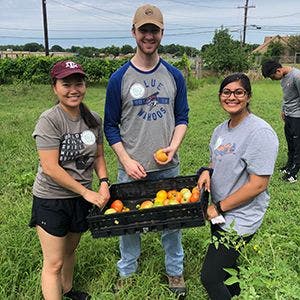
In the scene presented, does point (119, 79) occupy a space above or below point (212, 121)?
above

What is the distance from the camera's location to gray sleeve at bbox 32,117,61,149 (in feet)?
8.39

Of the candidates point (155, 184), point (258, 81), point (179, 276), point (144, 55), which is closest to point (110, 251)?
point (179, 276)

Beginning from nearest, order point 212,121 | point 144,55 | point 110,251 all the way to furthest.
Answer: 1. point 144,55
2. point 110,251
3. point 212,121

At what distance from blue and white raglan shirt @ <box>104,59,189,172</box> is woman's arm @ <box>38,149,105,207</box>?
0.51m

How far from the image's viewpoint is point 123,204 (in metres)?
2.99

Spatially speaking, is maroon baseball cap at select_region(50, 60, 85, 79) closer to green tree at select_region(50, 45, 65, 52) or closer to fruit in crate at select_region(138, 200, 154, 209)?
fruit in crate at select_region(138, 200, 154, 209)

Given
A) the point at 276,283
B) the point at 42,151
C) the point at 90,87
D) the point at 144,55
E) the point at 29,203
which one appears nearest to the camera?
the point at 276,283

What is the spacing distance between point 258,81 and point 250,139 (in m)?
24.0

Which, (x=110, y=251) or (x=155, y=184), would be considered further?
(x=110, y=251)

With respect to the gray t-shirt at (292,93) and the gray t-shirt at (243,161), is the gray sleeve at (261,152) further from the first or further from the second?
the gray t-shirt at (292,93)

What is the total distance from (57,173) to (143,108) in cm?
77

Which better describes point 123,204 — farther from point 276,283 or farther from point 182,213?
point 276,283

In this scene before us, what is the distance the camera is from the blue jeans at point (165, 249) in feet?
10.4

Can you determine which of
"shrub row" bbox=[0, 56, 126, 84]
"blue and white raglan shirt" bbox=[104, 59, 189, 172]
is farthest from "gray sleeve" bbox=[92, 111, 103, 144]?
"shrub row" bbox=[0, 56, 126, 84]
